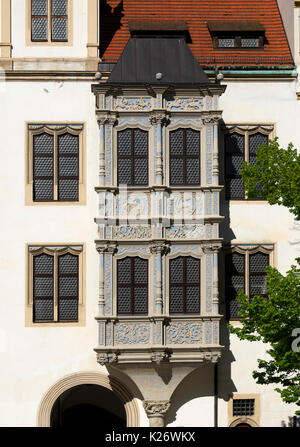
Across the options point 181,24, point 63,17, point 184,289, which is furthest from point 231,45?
point 184,289

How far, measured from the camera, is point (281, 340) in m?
23.5

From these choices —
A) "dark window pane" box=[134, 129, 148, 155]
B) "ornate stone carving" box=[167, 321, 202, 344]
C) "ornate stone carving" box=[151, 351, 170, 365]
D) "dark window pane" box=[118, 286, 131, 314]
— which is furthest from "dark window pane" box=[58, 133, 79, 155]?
"ornate stone carving" box=[151, 351, 170, 365]

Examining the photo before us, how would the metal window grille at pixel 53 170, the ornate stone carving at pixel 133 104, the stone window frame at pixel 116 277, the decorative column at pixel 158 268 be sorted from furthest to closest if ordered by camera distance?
the metal window grille at pixel 53 170 < the ornate stone carving at pixel 133 104 < the stone window frame at pixel 116 277 < the decorative column at pixel 158 268

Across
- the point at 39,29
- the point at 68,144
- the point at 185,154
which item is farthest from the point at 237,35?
the point at 68,144

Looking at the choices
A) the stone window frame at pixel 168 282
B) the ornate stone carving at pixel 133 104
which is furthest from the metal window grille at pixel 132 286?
the ornate stone carving at pixel 133 104

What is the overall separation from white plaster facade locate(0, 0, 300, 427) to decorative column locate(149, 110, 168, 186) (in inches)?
73.0

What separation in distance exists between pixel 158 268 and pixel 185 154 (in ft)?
10.9

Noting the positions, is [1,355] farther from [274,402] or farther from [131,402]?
[274,402]

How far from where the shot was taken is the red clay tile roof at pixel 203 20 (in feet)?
97.5

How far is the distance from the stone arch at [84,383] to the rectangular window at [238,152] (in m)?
6.37

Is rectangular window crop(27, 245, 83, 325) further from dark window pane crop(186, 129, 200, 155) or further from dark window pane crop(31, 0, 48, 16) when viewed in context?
dark window pane crop(31, 0, 48, 16)

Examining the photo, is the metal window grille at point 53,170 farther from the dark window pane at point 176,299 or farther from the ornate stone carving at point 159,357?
the ornate stone carving at point 159,357
